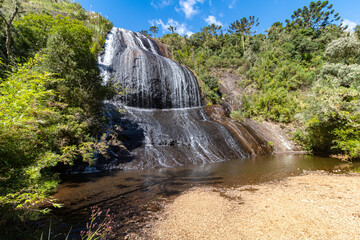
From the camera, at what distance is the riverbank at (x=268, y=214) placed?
106 inches

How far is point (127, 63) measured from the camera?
1994 centimetres

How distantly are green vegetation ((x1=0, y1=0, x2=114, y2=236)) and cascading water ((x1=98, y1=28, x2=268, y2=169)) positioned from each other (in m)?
2.64

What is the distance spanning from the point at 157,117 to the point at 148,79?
5972mm

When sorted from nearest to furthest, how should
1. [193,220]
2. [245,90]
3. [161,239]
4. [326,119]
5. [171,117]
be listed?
[161,239], [193,220], [326,119], [171,117], [245,90]

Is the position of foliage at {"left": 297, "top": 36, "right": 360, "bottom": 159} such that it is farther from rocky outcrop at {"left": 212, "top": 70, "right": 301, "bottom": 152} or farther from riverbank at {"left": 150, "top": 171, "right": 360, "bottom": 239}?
riverbank at {"left": 150, "top": 171, "right": 360, "bottom": 239}

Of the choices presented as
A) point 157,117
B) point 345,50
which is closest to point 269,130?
point 157,117

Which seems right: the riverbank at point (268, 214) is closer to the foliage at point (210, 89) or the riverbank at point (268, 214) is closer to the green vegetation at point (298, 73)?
the green vegetation at point (298, 73)

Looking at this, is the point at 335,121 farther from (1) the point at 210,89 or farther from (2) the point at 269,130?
(1) the point at 210,89

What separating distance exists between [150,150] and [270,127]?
1438 cm

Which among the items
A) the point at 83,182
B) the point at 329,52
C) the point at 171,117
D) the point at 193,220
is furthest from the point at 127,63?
the point at 329,52

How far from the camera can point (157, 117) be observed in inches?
635

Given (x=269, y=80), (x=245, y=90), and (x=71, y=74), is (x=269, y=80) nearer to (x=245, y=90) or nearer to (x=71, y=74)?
(x=245, y=90)

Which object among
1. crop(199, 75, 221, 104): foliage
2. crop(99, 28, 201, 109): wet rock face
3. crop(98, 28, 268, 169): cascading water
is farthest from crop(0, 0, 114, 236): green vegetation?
crop(199, 75, 221, 104): foliage

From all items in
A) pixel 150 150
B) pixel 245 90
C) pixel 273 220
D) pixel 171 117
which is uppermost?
pixel 245 90
